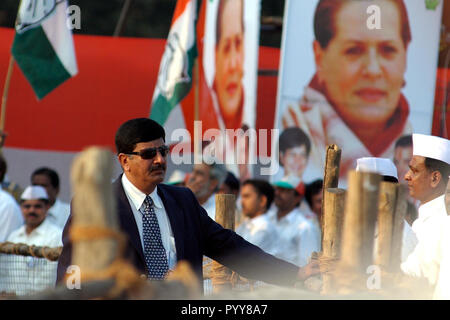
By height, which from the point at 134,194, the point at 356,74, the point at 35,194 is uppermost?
the point at 356,74

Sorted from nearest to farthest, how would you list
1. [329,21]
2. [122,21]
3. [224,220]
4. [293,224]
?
[224,220], [293,224], [329,21], [122,21]

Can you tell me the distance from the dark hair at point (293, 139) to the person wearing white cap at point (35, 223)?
215 centimetres

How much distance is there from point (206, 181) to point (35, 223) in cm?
156

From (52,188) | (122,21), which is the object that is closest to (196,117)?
(52,188)

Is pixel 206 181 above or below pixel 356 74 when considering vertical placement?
below

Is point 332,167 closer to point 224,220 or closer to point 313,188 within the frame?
point 224,220

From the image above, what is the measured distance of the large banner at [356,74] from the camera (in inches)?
330

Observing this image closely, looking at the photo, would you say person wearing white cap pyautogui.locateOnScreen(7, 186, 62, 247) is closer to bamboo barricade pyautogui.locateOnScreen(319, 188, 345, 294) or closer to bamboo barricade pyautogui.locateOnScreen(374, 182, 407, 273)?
bamboo barricade pyautogui.locateOnScreen(319, 188, 345, 294)

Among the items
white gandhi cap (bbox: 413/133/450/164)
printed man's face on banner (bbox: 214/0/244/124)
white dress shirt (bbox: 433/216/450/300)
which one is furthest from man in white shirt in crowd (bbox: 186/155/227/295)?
white dress shirt (bbox: 433/216/450/300)

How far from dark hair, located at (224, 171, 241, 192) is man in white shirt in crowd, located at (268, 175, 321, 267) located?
37 cm

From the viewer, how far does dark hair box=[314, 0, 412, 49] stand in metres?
8.46

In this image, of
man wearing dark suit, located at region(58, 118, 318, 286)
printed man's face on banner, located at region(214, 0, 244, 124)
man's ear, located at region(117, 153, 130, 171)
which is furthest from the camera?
printed man's face on banner, located at region(214, 0, 244, 124)

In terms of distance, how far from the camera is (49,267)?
6.55 meters

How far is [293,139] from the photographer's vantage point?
27.1 feet
